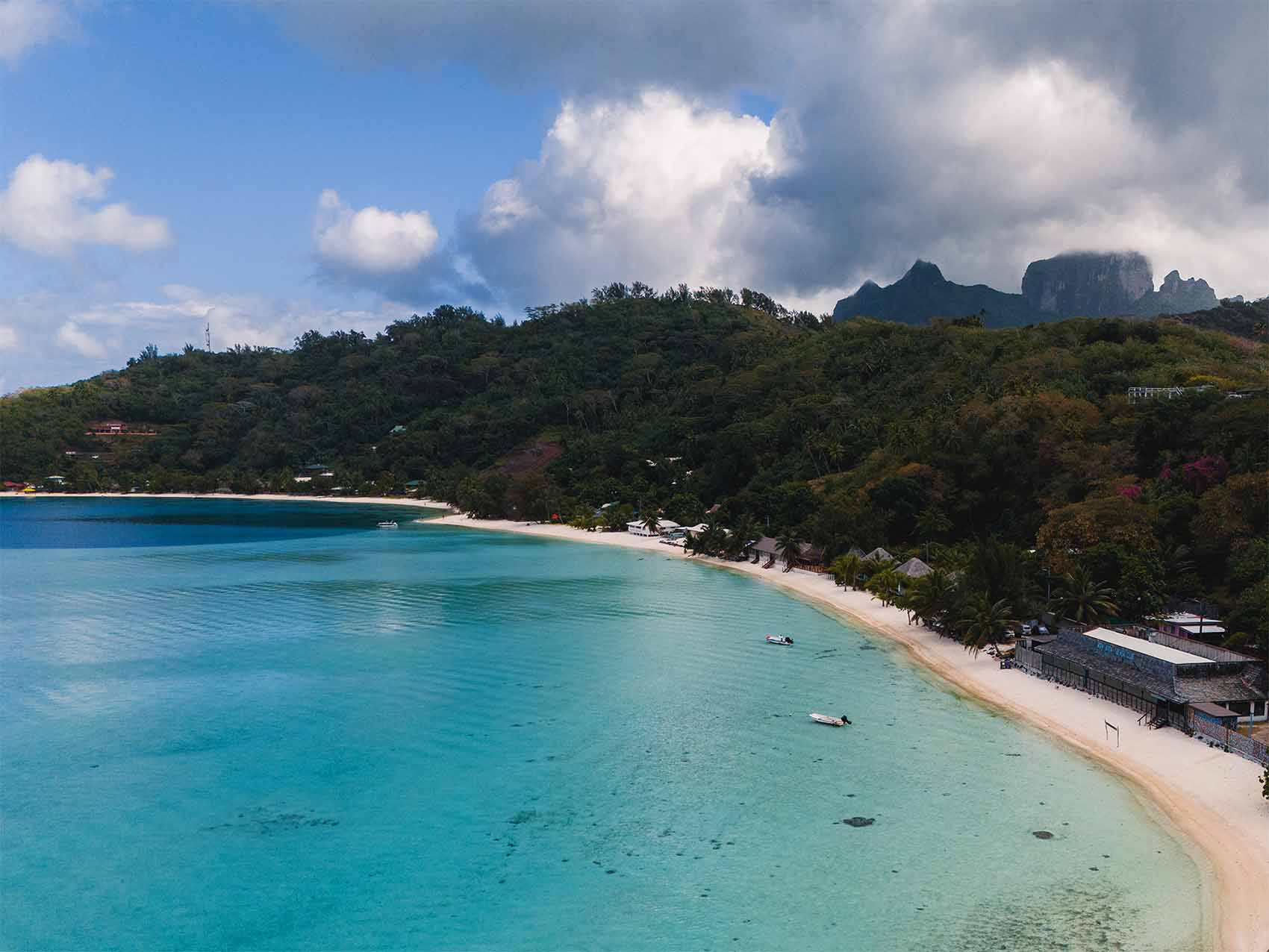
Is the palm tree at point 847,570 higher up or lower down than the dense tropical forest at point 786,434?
lower down

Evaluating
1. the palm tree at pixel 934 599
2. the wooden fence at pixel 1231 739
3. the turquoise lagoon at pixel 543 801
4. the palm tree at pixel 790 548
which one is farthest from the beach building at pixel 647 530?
the wooden fence at pixel 1231 739

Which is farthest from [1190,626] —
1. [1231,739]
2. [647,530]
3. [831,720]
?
[647,530]

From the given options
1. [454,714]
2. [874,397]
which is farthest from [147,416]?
[454,714]

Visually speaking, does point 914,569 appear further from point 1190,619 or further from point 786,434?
point 786,434

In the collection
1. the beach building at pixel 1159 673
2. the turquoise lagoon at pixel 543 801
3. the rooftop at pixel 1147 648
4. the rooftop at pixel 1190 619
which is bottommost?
the turquoise lagoon at pixel 543 801

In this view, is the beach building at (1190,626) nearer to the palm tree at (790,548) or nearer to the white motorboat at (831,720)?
the white motorboat at (831,720)

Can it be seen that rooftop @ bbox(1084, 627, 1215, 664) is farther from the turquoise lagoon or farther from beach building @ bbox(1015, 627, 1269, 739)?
the turquoise lagoon

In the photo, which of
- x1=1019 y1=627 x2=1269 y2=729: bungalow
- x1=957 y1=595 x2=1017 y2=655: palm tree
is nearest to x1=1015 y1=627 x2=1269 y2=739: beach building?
x1=1019 y1=627 x2=1269 y2=729: bungalow
